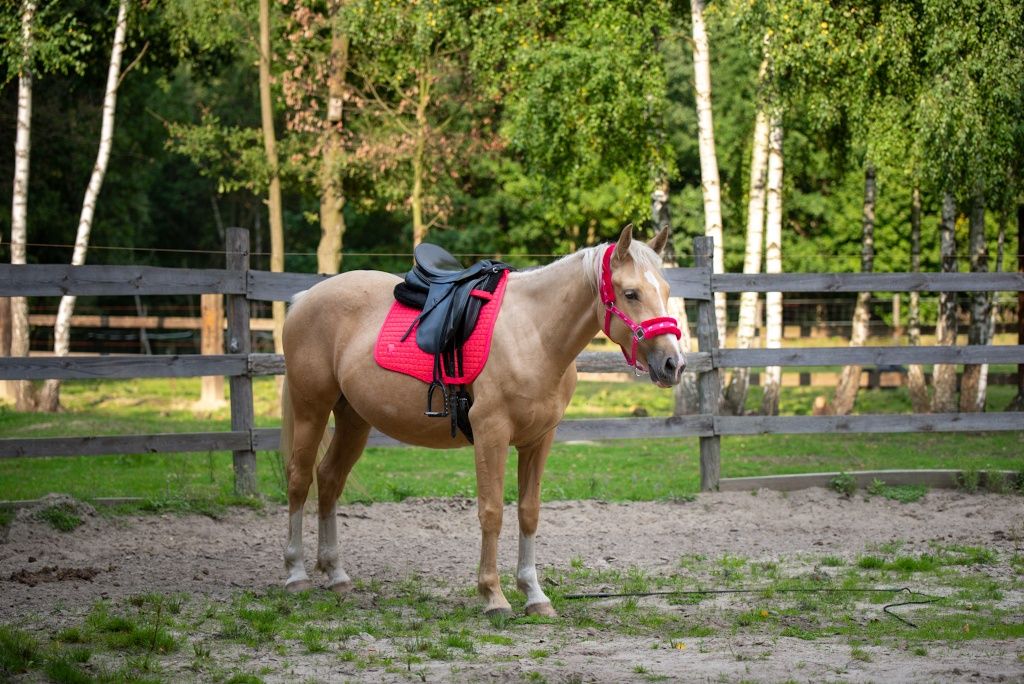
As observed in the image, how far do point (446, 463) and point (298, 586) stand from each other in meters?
5.22

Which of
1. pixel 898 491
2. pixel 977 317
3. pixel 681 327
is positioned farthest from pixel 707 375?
pixel 977 317

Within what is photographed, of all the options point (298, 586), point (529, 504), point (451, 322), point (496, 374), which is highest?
point (451, 322)

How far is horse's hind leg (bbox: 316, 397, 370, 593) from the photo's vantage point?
5.66 meters

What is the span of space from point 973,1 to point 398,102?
1100 centimetres

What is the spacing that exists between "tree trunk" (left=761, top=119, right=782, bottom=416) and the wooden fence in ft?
16.7

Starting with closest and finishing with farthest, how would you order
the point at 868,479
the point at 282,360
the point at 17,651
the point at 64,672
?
the point at 64,672 < the point at 17,651 < the point at 282,360 < the point at 868,479

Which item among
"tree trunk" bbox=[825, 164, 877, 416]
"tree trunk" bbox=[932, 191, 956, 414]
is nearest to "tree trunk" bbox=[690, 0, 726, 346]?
"tree trunk" bbox=[825, 164, 877, 416]

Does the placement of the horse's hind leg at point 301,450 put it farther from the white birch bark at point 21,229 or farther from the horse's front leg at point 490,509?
the white birch bark at point 21,229

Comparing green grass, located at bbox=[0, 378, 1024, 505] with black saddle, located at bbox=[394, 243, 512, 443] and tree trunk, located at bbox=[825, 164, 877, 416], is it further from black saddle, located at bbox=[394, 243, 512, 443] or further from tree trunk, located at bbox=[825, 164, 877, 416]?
black saddle, located at bbox=[394, 243, 512, 443]

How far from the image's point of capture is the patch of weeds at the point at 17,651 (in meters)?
3.80

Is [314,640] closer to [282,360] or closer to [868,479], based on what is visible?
[282,360]

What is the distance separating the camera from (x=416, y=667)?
159 inches

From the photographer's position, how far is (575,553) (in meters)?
6.50

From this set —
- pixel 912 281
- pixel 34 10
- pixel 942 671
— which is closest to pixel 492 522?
pixel 942 671
